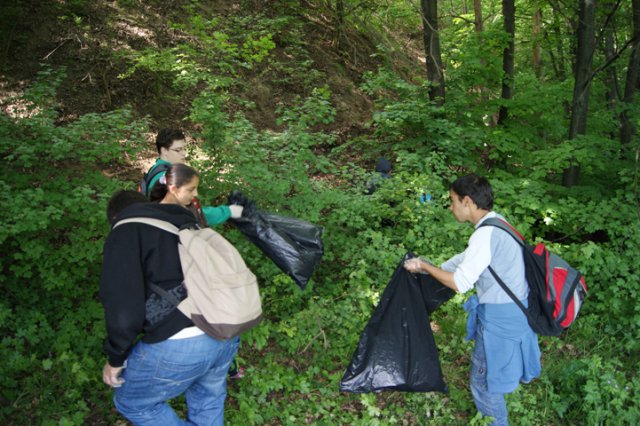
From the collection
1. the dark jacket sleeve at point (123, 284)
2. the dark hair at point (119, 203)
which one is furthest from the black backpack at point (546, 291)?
the dark hair at point (119, 203)

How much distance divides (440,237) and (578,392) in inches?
73.5

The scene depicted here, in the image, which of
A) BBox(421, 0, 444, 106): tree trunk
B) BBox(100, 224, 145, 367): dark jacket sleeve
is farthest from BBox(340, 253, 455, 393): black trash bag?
BBox(421, 0, 444, 106): tree trunk

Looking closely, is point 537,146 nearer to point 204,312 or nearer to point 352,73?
point 352,73

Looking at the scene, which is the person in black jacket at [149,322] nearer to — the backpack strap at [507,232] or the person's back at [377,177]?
the backpack strap at [507,232]

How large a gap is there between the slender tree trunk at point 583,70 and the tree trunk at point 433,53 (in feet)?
6.78

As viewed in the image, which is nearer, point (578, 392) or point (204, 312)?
point (204, 312)

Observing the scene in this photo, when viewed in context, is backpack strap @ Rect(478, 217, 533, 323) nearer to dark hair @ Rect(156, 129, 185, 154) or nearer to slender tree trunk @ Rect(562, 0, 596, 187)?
dark hair @ Rect(156, 129, 185, 154)

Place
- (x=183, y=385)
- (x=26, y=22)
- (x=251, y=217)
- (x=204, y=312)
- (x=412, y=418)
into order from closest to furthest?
(x=204, y=312) < (x=183, y=385) < (x=251, y=217) < (x=412, y=418) < (x=26, y=22)

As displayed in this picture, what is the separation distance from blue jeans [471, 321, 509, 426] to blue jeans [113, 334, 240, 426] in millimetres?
1631

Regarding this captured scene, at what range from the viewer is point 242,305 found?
1983mm

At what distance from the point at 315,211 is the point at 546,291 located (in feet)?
7.34

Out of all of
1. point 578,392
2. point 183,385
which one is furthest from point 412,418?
point 183,385

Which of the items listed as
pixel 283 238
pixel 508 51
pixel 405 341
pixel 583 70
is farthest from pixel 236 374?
pixel 508 51

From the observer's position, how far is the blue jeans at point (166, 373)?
6.40ft
